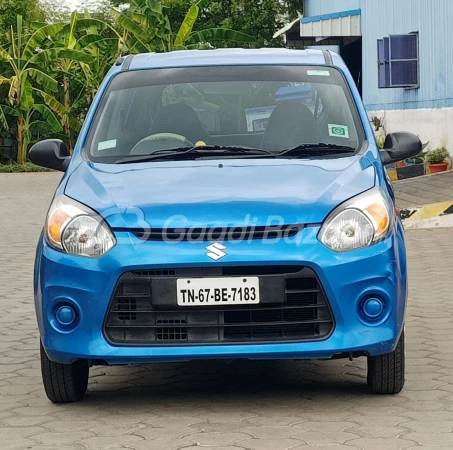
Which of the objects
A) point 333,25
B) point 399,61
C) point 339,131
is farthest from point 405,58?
point 339,131

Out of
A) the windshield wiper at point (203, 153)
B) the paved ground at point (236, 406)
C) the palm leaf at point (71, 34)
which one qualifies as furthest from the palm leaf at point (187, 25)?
the windshield wiper at point (203, 153)

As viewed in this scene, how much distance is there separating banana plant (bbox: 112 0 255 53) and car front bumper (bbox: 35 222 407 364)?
86.0 feet

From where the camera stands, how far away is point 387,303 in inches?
204

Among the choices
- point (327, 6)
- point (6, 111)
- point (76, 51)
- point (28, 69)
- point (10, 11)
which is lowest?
point (6, 111)

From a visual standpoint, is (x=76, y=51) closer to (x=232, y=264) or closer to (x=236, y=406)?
(x=236, y=406)

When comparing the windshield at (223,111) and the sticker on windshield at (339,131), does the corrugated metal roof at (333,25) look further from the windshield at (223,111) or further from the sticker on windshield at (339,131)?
the sticker on windshield at (339,131)

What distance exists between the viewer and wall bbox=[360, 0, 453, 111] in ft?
67.8

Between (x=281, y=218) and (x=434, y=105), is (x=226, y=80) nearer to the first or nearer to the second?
(x=281, y=218)

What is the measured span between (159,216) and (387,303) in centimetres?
105

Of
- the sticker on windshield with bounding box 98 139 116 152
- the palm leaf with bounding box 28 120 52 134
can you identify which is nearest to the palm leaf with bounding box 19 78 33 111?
the palm leaf with bounding box 28 120 52 134

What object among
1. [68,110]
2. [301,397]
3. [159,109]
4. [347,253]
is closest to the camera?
[347,253]

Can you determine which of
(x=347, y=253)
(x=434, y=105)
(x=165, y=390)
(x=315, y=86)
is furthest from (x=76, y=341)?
(x=434, y=105)

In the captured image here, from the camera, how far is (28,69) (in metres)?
33.4

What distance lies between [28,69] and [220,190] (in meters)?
28.9
